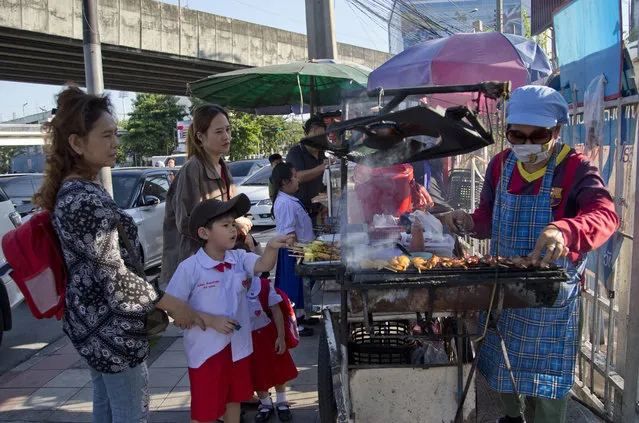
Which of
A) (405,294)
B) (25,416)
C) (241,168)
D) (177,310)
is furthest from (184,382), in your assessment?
(241,168)

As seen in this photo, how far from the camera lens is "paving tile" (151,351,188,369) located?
4.70m

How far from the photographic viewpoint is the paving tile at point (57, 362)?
15.7ft

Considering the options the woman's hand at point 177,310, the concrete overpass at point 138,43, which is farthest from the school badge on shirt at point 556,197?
the concrete overpass at point 138,43

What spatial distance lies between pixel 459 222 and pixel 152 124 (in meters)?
36.0

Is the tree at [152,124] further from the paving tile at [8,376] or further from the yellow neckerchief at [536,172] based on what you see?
the yellow neckerchief at [536,172]

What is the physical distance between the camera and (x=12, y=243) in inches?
85.7

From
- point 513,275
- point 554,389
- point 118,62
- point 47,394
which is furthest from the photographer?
point 118,62

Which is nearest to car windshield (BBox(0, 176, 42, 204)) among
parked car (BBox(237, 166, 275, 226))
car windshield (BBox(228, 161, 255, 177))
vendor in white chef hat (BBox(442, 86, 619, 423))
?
parked car (BBox(237, 166, 275, 226))

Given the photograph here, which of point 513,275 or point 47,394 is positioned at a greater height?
point 513,275

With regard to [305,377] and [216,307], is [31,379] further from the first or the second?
[216,307]

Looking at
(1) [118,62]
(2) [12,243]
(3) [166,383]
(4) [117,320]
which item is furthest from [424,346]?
(1) [118,62]

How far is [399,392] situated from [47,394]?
3052 millimetres

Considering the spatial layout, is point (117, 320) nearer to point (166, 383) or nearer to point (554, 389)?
point (554, 389)

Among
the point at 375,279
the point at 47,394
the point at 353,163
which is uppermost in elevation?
the point at 353,163
